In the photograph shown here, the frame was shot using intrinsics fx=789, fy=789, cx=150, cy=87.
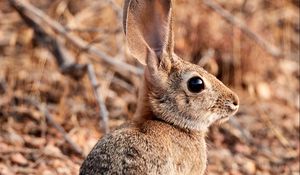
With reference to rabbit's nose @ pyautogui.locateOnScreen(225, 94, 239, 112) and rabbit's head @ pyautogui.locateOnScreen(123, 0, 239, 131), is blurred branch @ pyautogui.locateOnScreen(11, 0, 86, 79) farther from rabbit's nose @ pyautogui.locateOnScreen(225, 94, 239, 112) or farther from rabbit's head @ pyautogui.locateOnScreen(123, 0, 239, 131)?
rabbit's nose @ pyautogui.locateOnScreen(225, 94, 239, 112)

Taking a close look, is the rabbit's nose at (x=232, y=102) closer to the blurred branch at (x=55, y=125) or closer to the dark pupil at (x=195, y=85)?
the dark pupil at (x=195, y=85)

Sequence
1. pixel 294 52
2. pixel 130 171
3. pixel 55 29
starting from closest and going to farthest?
pixel 130 171 → pixel 55 29 → pixel 294 52

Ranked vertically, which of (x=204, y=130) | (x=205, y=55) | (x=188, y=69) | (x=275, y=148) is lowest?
(x=275, y=148)

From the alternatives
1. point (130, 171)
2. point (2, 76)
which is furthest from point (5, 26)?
point (130, 171)

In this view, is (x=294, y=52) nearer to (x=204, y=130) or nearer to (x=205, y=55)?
(x=205, y=55)

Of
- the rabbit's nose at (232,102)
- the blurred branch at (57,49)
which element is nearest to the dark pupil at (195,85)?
the rabbit's nose at (232,102)

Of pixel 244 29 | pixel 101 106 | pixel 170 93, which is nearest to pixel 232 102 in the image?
pixel 170 93

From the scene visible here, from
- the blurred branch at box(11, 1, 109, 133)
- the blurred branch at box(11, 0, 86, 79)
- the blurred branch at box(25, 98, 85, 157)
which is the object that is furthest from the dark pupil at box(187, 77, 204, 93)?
the blurred branch at box(11, 0, 86, 79)

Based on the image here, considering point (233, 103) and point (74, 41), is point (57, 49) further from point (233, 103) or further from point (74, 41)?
point (233, 103)
